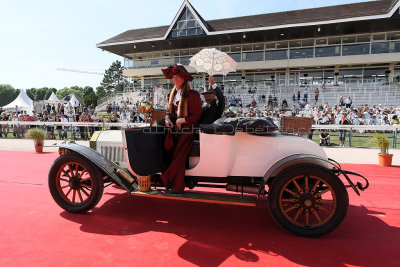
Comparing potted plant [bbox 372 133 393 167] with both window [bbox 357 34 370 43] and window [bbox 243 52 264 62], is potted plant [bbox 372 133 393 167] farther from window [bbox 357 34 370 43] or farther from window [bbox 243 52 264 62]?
window [bbox 357 34 370 43]

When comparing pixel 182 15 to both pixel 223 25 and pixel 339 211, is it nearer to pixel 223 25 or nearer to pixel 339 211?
Answer: pixel 223 25

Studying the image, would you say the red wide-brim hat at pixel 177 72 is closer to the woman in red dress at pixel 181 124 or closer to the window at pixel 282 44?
the woman in red dress at pixel 181 124

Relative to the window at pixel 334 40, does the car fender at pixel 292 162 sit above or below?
below

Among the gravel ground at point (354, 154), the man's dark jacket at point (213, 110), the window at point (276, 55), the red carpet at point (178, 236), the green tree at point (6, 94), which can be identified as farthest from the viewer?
the green tree at point (6, 94)

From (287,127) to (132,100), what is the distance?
24.7m

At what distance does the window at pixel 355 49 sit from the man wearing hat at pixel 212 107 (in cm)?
2606

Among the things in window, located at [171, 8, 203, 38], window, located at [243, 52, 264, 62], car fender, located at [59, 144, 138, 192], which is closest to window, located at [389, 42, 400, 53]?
window, located at [243, 52, 264, 62]

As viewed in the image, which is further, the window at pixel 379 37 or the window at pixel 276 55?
the window at pixel 276 55

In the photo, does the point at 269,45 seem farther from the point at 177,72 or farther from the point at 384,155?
the point at 177,72

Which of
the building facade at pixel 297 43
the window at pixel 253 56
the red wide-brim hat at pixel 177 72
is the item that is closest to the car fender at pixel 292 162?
the red wide-brim hat at pixel 177 72

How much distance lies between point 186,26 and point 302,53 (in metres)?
12.8

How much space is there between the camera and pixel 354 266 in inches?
96.4

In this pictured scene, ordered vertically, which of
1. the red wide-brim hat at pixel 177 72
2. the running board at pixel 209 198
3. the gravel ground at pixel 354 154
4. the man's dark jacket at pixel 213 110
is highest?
the red wide-brim hat at pixel 177 72

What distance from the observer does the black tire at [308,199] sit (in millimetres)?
2889
